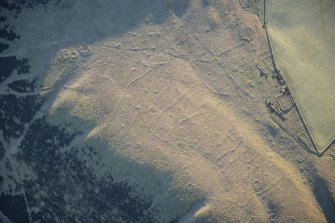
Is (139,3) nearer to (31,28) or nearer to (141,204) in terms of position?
(31,28)

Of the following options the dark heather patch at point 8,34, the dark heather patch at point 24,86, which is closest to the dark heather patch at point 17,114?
the dark heather patch at point 24,86

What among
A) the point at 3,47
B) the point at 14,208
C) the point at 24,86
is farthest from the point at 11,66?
the point at 14,208

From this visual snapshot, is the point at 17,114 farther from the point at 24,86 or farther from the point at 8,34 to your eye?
the point at 8,34

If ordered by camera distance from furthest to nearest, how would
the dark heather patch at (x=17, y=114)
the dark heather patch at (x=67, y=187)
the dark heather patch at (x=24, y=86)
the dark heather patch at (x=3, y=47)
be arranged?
the dark heather patch at (x=3, y=47) → the dark heather patch at (x=24, y=86) → the dark heather patch at (x=17, y=114) → the dark heather patch at (x=67, y=187)

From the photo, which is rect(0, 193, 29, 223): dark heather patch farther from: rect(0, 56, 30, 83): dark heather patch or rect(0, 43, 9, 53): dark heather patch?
rect(0, 43, 9, 53): dark heather patch

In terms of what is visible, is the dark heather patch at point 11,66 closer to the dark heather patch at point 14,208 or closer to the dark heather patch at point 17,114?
the dark heather patch at point 17,114

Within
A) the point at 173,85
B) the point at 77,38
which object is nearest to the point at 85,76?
the point at 77,38
